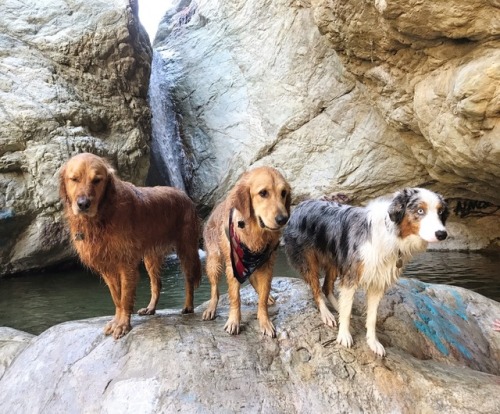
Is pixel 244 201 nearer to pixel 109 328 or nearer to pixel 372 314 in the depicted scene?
pixel 372 314

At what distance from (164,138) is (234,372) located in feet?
41.7

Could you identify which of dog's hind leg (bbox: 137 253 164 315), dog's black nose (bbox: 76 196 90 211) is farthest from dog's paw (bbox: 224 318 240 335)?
dog's black nose (bbox: 76 196 90 211)

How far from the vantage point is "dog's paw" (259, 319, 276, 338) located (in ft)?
11.7

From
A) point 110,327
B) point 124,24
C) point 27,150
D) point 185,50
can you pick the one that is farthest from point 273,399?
point 185,50

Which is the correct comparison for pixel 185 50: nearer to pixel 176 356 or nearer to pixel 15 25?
pixel 15 25

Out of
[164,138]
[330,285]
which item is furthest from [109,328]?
[164,138]

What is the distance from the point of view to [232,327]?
358cm

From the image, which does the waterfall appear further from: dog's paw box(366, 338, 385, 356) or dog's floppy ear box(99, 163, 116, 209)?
dog's paw box(366, 338, 385, 356)

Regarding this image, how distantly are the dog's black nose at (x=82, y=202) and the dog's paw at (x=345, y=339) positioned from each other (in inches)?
86.2

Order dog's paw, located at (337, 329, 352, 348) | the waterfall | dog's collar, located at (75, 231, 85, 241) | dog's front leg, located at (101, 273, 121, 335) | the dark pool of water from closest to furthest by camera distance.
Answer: dog's collar, located at (75, 231, 85, 241), dog's paw, located at (337, 329, 352, 348), dog's front leg, located at (101, 273, 121, 335), the dark pool of water, the waterfall

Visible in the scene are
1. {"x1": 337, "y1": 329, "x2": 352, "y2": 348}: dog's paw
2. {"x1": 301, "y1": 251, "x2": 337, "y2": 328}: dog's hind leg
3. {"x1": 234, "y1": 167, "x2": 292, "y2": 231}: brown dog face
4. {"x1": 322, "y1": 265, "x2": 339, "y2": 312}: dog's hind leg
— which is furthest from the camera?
{"x1": 322, "y1": 265, "x2": 339, "y2": 312}: dog's hind leg

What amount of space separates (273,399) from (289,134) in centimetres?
1114

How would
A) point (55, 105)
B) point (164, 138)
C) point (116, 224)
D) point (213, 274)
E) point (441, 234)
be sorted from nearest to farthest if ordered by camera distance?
point (441, 234) → point (116, 224) → point (213, 274) → point (55, 105) → point (164, 138)

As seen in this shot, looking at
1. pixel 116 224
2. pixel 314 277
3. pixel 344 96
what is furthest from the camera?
pixel 344 96
